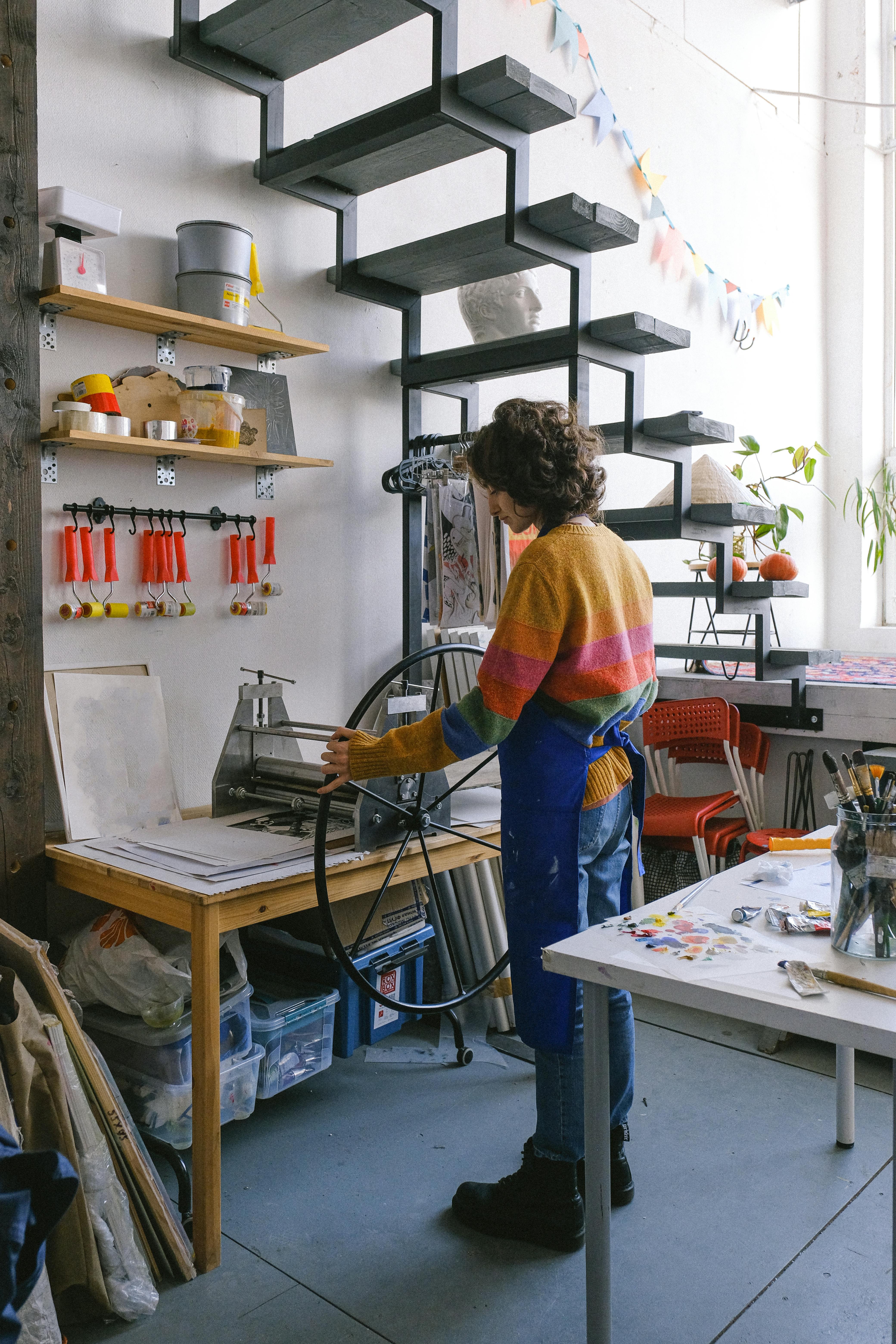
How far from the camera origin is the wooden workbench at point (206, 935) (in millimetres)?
1866

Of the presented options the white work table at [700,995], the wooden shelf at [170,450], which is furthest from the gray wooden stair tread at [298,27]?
the white work table at [700,995]

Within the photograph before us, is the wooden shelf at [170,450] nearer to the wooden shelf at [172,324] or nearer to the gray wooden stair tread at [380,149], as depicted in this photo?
the wooden shelf at [172,324]

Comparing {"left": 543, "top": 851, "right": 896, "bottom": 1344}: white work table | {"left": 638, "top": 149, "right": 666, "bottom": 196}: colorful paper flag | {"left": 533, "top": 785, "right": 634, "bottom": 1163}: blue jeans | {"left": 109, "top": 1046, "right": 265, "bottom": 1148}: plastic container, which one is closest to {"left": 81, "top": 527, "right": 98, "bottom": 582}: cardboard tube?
{"left": 109, "top": 1046, "right": 265, "bottom": 1148}: plastic container

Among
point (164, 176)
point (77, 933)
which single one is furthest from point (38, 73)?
point (77, 933)

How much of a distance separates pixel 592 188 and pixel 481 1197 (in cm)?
Answer: 362

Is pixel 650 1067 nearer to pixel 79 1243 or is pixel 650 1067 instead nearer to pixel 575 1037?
pixel 575 1037

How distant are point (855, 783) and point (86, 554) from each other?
1.74 meters

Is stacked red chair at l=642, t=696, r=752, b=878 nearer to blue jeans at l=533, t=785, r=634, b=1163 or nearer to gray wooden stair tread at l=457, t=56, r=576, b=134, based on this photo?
blue jeans at l=533, t=785, r=634, b=1163

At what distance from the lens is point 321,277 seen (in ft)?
9.76

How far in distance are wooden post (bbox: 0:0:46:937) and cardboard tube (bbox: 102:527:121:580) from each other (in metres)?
0.26

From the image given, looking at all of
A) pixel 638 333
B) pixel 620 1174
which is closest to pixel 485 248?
pixel 638 333

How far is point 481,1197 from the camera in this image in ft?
6.62

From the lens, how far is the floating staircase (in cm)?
239

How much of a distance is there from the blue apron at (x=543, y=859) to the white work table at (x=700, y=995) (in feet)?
0.73
